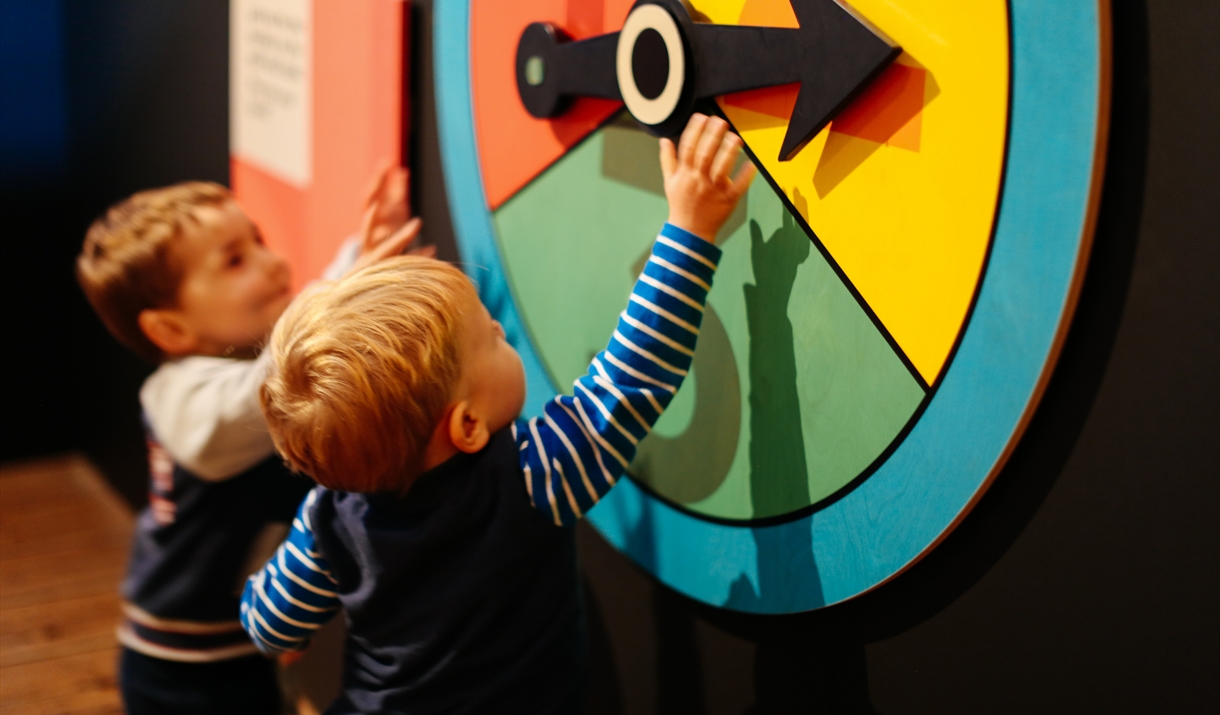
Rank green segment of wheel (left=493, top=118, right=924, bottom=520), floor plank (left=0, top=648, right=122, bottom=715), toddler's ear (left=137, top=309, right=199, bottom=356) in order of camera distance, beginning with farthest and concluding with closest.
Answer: floor plank (left=0, top=648, right=122, bottom=715) → toddler's ear (left=137, top=309, right=199, bottom=356) → green segment of wheel (left=493, top=118, right=924, bottom=520)

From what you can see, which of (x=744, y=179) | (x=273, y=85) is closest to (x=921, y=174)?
(x=744, y=179)

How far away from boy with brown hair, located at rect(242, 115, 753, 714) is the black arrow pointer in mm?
38

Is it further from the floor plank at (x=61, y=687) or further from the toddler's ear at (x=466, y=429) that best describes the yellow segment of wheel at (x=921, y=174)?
the floor plank at (x=61, y=687)

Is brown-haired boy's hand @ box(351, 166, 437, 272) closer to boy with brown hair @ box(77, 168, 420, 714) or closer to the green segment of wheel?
boy with brown hair @ box(77, 168, 420, 714)

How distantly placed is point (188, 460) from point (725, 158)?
0.69 meters

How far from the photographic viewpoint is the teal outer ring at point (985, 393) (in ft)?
1.57

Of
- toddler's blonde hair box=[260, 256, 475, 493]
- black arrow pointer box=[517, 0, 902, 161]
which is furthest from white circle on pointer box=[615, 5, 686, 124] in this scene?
toddler's blonde hair box=[260, 256, 475, 493]

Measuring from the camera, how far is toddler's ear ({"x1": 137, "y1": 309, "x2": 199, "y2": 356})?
3.47 feet

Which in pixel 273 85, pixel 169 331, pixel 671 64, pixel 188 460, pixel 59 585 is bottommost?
pixel 59 585

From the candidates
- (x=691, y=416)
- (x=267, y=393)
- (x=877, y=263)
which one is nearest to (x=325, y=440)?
(x=267, y=393)

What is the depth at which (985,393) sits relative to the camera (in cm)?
54

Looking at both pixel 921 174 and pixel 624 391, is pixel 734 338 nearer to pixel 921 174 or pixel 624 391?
pixel 624 391

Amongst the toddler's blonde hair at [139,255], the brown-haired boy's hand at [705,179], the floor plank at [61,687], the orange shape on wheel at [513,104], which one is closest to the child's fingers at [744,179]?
the brown-haired boy's hand at [705,179]

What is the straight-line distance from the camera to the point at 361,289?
2.20 ft
